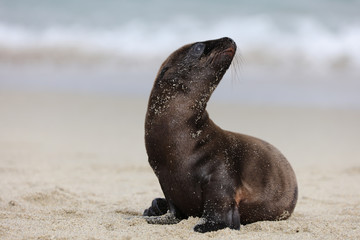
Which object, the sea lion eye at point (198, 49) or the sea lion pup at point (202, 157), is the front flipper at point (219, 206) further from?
the sea lion eye at point (198, 49)

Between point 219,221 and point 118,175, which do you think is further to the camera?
point 118,175

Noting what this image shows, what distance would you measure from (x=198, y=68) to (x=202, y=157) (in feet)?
2.65

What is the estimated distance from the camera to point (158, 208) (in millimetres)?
5492

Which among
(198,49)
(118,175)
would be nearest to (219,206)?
(198,49)

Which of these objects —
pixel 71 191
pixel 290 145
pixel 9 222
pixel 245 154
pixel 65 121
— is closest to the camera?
pixel 9 222

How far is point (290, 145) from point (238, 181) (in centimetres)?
941

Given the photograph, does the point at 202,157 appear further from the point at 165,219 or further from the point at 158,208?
the point at 158,208

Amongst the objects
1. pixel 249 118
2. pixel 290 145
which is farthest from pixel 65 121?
pixel 290 145

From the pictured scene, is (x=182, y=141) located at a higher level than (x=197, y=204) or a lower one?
higher

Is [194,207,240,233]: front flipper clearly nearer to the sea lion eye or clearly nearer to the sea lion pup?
the sea lion pup

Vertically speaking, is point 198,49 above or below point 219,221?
above

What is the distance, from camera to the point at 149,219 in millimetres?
5109

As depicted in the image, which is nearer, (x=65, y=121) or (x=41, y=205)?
(x=41, y=205)

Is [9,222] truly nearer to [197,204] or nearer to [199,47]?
[197,204]
